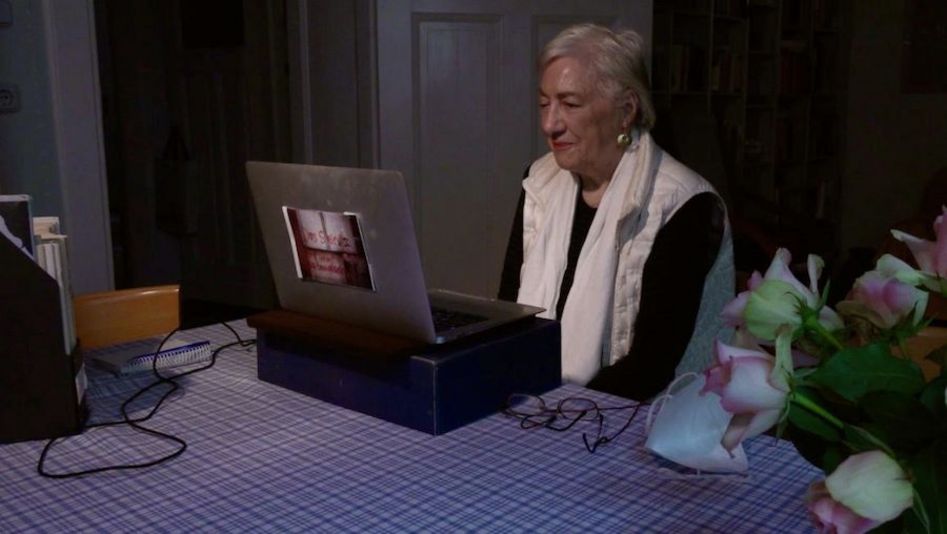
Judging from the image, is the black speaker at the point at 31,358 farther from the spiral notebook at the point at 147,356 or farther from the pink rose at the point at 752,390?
the pink rose at the point at 752,390

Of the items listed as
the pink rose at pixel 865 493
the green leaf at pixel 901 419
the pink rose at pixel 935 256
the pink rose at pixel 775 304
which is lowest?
the pink rose at pixel 865 493

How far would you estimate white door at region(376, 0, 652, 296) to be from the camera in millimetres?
2967

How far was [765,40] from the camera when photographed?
5.27m

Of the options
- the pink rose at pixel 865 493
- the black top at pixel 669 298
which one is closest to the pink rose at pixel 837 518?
the pink rose at pixel 865 493

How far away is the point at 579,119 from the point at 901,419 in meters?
1.37

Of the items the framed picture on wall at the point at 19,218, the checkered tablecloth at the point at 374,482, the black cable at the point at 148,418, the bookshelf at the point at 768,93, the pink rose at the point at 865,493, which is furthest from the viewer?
the bookshelf at the point at 768,93

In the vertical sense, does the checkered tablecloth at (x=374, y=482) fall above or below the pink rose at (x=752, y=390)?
below

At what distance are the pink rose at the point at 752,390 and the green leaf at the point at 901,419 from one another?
5cm

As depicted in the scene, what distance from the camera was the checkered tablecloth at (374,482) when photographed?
2.96 feet

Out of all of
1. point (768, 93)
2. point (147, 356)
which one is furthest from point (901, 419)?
point (768, 93)

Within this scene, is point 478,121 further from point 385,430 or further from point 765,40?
point 765,40

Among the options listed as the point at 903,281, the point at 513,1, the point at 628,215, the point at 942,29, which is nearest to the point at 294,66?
the point at 513,1

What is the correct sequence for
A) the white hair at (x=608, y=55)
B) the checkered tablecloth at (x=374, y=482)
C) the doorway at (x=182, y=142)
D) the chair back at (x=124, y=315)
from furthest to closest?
1. the doorway at (x=182, y=142)
2. the white hair at (x=608, y=55)
3. the chair back at (x=124, y=315)
4. the checkered tablecloth at (x=374, y=482)

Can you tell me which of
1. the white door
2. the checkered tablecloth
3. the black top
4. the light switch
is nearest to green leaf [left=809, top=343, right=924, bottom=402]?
the checkered tablecloth
